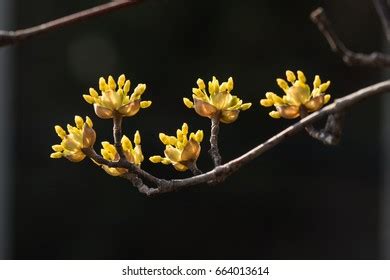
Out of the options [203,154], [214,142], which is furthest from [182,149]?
[203,154]

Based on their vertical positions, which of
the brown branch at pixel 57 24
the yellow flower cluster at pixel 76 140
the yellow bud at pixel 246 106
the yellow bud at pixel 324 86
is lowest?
the yellow flower cluster at pixel 76 140

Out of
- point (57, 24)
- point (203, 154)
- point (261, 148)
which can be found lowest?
point (261, 148)

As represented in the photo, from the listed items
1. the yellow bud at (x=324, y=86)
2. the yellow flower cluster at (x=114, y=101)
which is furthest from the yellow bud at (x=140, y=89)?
the yellow bud at (x=324, y=86)

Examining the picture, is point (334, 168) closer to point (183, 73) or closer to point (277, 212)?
point (277, 212)

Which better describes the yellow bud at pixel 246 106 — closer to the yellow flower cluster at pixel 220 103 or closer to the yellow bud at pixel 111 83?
the yellow flower cluster at pixel 220 103

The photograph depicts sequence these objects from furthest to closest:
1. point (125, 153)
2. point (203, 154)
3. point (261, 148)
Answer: point (203, 154) < point (125, 153) < point (261, 148)

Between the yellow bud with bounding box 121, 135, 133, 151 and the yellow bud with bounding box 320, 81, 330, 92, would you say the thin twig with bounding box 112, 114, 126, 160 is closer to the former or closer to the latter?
the yellow bud with bounding box 121, 135, 133, 151

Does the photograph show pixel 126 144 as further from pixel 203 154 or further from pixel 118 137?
pixel 203 154
